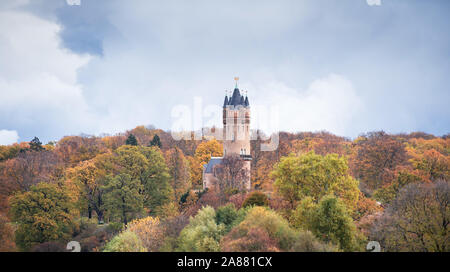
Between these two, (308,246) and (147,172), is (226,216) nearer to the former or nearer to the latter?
(308,246)

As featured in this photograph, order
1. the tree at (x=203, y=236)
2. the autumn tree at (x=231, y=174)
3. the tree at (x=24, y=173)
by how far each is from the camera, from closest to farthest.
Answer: the tree at (x=203, y=236) → the tree at (x=24, y=173) → the autumn tree at (x=231, y=174)

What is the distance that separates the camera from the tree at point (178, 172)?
46.8 meters

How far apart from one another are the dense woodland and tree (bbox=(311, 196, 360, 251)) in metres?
0.06

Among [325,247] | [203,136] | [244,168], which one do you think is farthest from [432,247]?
[203,136]

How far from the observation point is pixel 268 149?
57.5 meters

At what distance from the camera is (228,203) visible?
31.2 meters

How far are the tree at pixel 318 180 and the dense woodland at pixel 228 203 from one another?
0.08 m

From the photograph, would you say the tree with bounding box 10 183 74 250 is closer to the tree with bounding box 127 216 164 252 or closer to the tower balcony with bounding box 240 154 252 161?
the tree with bounding box 127 216 164 252

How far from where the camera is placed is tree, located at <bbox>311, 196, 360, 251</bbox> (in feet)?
74.6

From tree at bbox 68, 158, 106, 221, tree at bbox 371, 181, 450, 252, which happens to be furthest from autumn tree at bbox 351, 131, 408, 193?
tree at bbox 68, 158, 106, 221

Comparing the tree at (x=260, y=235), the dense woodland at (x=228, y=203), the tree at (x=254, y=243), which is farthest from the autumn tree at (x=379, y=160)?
the tree at (x=254, y=243)

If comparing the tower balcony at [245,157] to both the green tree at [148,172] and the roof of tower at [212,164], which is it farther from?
the green tree at [148,172]

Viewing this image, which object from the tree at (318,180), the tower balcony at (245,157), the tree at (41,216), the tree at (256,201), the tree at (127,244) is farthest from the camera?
the tower balcony at (245,157)
